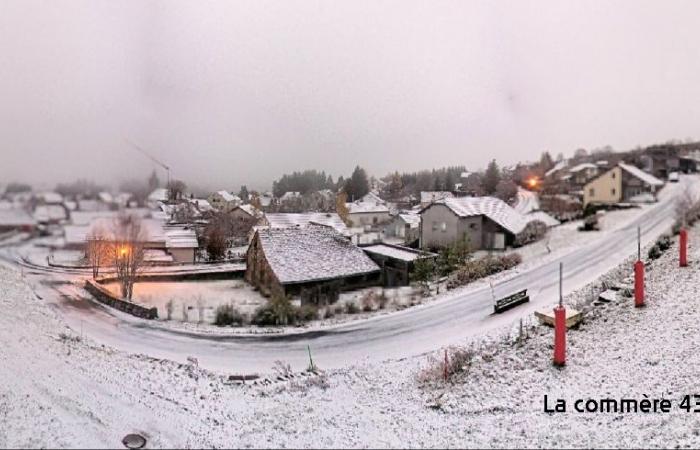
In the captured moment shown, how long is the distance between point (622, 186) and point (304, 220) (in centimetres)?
472

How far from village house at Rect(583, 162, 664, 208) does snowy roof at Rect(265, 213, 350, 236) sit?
360 centimetres

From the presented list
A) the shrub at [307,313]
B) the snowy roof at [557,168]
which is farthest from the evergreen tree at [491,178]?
the shrub at [307,313]

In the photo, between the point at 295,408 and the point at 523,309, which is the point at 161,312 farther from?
the point at 523,309

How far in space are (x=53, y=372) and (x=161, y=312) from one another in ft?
3.22

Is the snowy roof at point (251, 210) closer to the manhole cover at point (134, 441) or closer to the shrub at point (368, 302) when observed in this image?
the shrub at point (368, 302)

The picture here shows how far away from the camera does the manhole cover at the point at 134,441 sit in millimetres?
3416

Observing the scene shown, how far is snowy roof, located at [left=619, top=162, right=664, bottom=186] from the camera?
655 cm

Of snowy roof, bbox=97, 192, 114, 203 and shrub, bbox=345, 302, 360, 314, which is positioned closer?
snowy roof, bbox=97, 192, 114, 203

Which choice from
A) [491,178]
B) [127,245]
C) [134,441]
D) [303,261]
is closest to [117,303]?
[127,245]

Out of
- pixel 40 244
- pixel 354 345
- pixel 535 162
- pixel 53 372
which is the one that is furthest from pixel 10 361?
pixel 535 162

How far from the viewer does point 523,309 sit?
539 cm

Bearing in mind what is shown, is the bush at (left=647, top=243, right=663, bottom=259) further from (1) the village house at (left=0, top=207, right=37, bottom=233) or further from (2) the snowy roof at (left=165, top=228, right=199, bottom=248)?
(1) the village house at (left=0, top=207, right=37, bottom=233)

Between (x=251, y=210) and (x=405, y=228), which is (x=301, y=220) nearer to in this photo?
(x=251, y=210)

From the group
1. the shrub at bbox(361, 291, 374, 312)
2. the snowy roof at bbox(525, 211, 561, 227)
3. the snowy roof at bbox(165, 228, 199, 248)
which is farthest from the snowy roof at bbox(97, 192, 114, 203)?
the snowy roof at bbox(525, 211, 561, 227)
